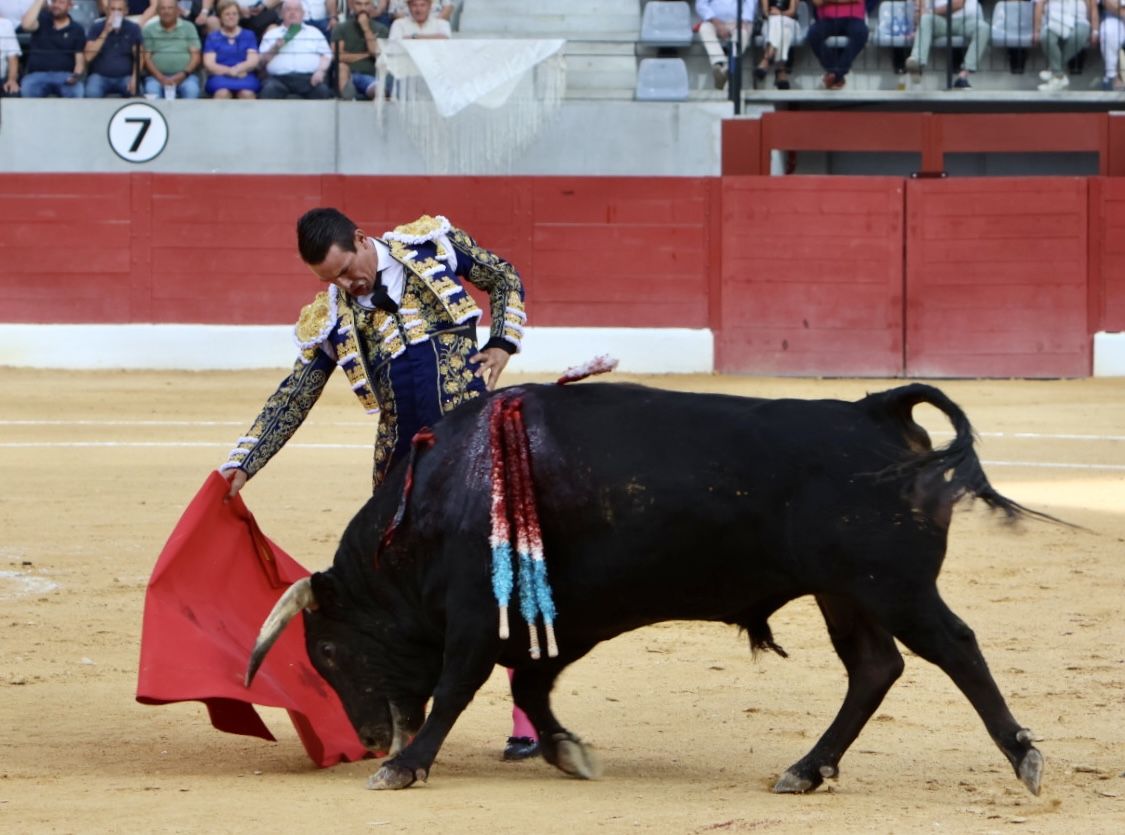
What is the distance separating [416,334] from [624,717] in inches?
37.7

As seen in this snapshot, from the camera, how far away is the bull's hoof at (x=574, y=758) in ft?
11.1

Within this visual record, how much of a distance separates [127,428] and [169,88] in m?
4.33

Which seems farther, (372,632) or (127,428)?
(127,428)

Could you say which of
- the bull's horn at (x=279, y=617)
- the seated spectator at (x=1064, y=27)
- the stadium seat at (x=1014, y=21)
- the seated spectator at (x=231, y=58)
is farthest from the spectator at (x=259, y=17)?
the bull's horn at (x=279, y=617)

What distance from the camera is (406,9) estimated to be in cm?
1289

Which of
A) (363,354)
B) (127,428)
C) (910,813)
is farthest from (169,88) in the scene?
(910,813)

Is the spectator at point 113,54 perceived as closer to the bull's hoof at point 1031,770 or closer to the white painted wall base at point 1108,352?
the white painted wall base at point 1108,352

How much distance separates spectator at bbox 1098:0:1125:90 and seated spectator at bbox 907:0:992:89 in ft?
2.47

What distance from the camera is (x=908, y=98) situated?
12.9 metres

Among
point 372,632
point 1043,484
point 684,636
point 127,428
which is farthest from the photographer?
point 127,428

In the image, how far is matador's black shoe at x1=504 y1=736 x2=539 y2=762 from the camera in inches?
143

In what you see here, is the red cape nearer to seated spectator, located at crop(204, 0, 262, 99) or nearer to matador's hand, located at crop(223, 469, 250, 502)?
matador's hand, located at crop(223, 469, 250, 502)

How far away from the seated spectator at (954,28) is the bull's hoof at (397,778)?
34.1 ft

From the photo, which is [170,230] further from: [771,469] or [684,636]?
[771,469]
